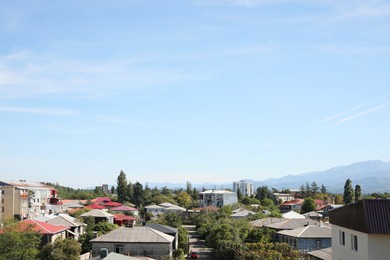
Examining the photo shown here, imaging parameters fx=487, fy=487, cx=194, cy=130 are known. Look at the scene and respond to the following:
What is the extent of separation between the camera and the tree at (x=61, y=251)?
125 feet

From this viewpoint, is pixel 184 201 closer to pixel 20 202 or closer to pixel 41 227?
pixel 20 202

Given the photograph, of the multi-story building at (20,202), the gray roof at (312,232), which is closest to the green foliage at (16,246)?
the gray roof at (312,232)

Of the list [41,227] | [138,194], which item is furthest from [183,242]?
[138,194]

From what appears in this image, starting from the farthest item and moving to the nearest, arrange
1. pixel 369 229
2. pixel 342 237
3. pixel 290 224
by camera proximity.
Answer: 1. pixel 290 224
2. pixel 342 237
3. pixel 369 229

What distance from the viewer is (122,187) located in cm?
11906

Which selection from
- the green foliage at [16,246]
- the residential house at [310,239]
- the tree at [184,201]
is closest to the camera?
the green foliage at [16,246]

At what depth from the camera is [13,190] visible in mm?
74375

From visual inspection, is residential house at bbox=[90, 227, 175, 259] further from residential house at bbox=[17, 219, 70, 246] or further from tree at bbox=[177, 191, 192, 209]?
tree at bbox=[177, 191, 192, 209]

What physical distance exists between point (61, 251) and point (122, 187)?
81.1 metres

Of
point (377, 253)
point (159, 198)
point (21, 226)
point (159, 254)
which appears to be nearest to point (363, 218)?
point (377, 253)

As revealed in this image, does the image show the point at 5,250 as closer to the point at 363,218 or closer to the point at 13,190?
the point at 363,218

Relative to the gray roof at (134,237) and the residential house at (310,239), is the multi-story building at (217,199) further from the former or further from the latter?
the gray roof at (134,237)

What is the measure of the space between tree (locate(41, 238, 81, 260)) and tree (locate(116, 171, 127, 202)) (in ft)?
260

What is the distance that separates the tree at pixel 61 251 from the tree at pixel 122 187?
7911 centimetres
